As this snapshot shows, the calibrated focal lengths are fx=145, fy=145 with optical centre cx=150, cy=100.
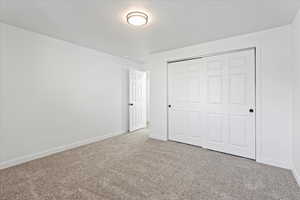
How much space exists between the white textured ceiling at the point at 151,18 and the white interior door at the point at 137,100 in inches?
76.0

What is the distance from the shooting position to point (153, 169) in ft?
7.79

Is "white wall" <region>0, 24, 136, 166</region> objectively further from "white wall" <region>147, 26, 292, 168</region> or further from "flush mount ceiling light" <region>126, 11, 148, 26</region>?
"white wall" <region>147, 26, 292, 168</region>

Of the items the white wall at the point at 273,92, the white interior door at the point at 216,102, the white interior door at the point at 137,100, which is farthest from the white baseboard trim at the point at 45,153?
the white wall at the point at 273,92

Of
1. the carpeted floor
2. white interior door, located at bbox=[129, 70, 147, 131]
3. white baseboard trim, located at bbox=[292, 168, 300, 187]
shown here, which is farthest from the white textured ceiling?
the carpeted floor

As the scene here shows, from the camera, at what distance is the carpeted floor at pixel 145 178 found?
1766mm

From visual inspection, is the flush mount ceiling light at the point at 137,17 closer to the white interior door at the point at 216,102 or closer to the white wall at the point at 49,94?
the white interior door at the point at 216,102

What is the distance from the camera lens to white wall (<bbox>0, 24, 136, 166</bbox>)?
2.43m

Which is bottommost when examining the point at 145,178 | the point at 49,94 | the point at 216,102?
the point at 145,178

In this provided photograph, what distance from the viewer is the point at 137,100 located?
5125 millimetres

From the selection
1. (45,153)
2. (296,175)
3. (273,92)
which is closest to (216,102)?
(273,92)

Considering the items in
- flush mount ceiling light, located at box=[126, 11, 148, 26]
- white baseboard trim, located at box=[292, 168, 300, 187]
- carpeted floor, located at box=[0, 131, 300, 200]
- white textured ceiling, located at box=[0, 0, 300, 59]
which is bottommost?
carpeted floor, located at box=[0, 131, 300, 200]

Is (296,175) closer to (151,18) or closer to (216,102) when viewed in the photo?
(216,102)

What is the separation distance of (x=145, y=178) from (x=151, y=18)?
2.40m

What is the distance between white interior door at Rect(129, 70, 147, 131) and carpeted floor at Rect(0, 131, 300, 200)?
Result: 75.7 inches
